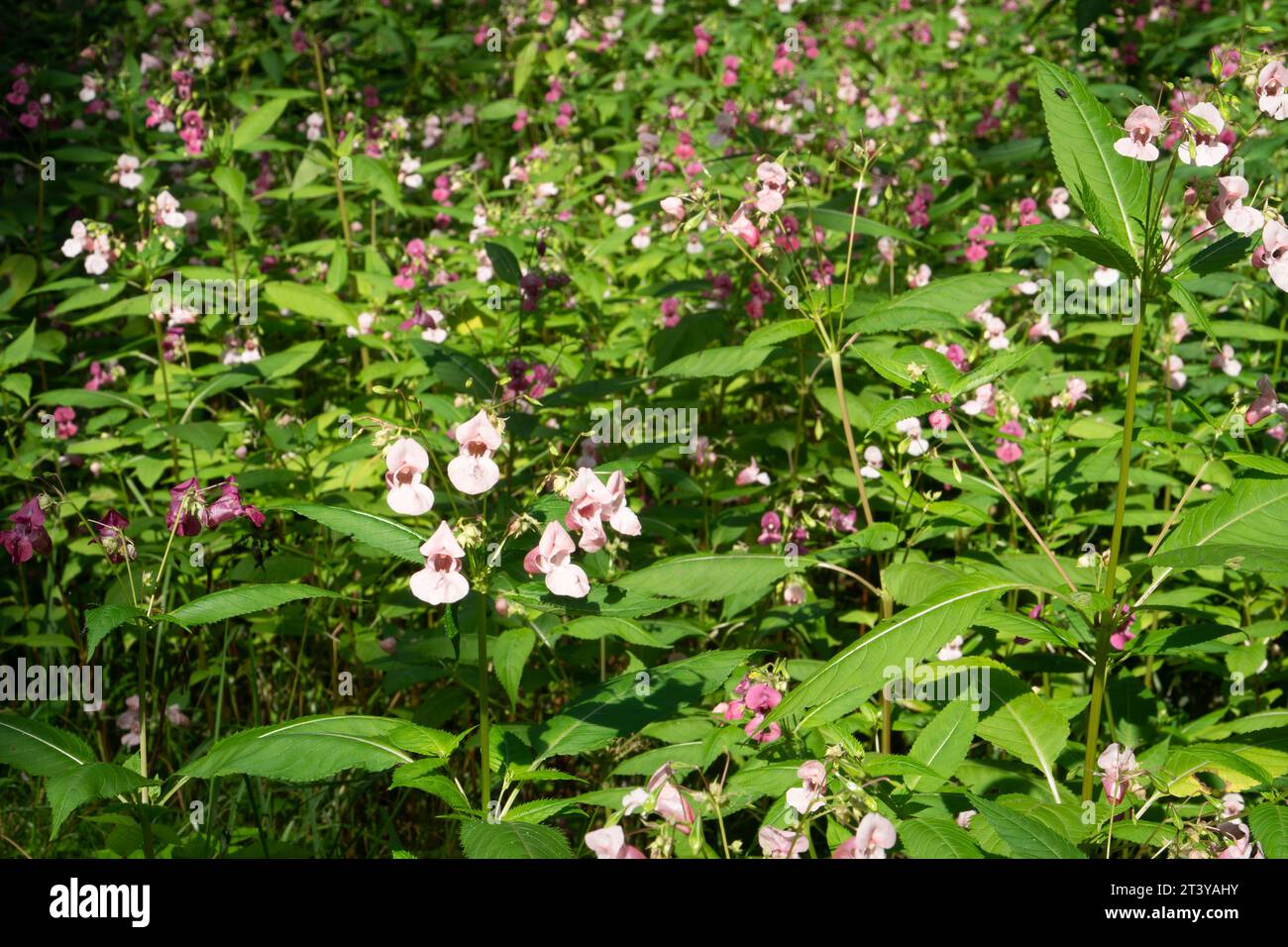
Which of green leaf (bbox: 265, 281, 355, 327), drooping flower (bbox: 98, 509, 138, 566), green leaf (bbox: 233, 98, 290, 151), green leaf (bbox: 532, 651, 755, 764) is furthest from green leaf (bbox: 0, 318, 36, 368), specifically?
green leaf (bbox: 532, 651, 755, 764)

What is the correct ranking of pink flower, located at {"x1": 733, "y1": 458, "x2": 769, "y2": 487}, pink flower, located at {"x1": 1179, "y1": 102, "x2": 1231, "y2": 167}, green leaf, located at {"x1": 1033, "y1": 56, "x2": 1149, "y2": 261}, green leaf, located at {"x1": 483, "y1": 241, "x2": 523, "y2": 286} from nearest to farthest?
pink flower, located at {"x1": 1179, "y1": 102, "x2": 1231, "y2": 167} < green leaf, located at {"x1": 1033, "y1": 56, "x2": 1149, "y2": 261} < green leaf, located at {"x1": 483, "y1": 241, "x2": 523, "y2": 286} < pink flower, located at {"x1": 733, "y1": 458, "x2": 769, "y2": 487}

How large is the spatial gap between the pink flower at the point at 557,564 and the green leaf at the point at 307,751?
361 mm

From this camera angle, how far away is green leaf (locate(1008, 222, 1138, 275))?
1889 millimetres

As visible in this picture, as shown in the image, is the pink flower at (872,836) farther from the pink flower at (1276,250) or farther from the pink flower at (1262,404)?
the pink flower at (1262,404)

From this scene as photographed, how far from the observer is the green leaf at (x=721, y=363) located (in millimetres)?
2781

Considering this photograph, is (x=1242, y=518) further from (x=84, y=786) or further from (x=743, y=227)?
(x=84, y=786)

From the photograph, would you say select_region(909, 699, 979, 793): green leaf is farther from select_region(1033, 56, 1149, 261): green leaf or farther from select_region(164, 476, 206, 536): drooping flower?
select_region(164, 476, 206, 536): drooping flower

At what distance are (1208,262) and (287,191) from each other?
12.7ft

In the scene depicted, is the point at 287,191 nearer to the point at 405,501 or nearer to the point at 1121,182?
the point at 405,501

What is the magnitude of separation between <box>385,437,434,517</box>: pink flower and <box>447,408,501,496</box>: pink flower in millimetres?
73

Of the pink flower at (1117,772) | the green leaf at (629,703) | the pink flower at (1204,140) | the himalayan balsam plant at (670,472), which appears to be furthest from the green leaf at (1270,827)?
the pink flower at (1204,140)

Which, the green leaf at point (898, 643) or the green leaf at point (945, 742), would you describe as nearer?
the green leaf at point (898, 643)

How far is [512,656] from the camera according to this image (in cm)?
223
